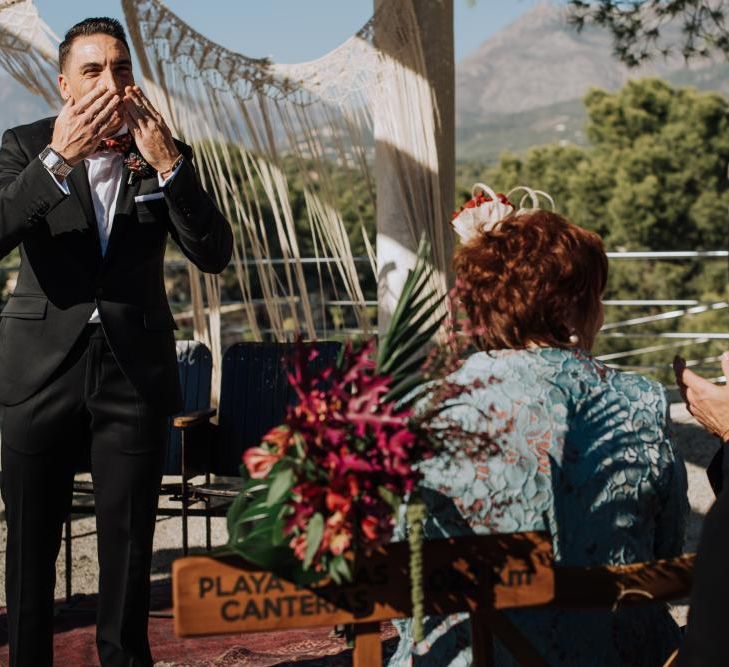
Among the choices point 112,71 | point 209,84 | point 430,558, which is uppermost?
point 209,84

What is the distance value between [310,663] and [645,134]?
2149cm

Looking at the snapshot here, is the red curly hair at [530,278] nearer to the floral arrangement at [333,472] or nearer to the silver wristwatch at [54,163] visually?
the floral arrangement at [333,472]

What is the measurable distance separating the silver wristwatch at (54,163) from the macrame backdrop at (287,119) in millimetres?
2610

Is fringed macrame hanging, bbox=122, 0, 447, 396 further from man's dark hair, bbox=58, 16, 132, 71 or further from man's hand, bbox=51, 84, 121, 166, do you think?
man's hand, bbox=51, 84, 121, 166

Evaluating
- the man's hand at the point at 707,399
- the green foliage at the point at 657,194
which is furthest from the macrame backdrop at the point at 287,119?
the green foliage at the point at 657,194

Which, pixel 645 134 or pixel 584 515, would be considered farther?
pixel 645 134

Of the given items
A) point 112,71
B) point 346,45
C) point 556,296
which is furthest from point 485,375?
point 346,45

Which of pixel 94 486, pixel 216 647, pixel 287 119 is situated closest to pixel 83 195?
pixel 94 486

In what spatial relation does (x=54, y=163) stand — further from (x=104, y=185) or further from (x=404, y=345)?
(x=404, y=345)

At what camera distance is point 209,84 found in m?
4.77

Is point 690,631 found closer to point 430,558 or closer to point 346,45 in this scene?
point 430,558

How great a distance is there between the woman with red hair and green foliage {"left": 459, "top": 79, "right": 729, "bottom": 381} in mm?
17461

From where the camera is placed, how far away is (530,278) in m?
1.71

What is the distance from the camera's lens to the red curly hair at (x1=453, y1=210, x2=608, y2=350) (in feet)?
5.60
